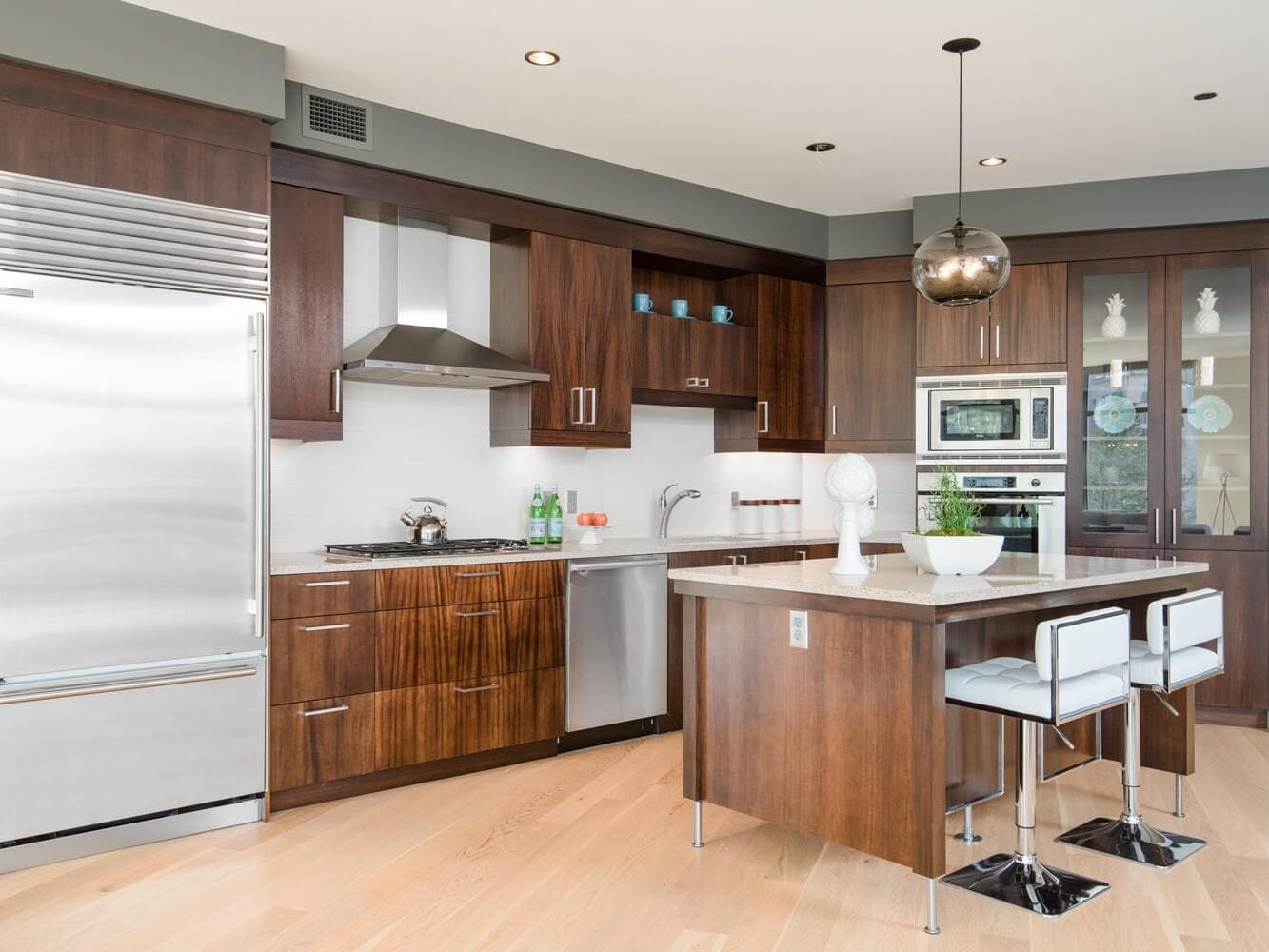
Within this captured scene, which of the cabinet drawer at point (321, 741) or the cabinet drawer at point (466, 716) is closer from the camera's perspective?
the cabinet drawer at point (321, 741)

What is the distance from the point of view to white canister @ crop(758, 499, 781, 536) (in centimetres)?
576

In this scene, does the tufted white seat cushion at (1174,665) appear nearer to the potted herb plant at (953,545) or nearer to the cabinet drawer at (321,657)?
the potted herb plant at (953,545)

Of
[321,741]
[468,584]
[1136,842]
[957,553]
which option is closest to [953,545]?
[957,553]

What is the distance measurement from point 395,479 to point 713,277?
85.3 inches

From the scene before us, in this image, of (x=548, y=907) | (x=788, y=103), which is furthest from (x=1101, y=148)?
(x=548, y=907)

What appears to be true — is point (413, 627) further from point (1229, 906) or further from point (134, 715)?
point (1229, 906)

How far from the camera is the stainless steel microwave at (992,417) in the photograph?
5.13m

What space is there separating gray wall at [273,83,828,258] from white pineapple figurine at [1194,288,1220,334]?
190 centimetres

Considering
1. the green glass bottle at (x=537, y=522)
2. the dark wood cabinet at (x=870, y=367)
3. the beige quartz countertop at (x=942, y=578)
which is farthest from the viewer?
the dark wood cabinet at (x=870, y=367)

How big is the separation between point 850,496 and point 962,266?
2.74 ft

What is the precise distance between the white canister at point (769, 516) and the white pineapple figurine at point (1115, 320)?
6.36ft

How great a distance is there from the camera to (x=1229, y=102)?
13.0 ft

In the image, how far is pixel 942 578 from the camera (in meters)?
3.01

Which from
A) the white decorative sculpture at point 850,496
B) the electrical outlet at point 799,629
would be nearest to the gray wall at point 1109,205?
the white decorative sculpture at point 850,496
